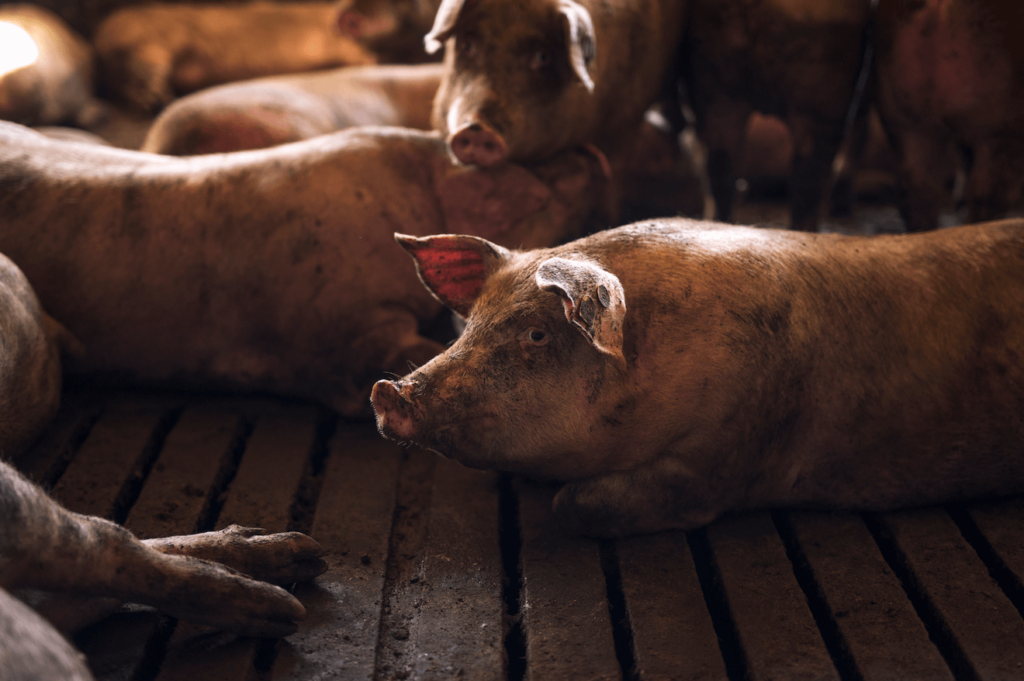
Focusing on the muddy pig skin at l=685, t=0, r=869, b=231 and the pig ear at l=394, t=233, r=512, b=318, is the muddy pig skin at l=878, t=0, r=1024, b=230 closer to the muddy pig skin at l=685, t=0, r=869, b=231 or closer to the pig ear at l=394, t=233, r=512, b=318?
the muddy pig skin at l=685, t=0, r=869, b=231

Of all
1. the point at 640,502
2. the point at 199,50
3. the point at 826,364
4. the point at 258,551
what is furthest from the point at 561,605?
the point at 199,50

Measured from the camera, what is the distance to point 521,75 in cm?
307

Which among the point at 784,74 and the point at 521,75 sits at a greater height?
the point at 521,75

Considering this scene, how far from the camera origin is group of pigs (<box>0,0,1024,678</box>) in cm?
213

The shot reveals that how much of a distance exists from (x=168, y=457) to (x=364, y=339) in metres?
0.68

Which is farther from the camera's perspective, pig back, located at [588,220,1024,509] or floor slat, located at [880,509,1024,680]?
pig back, located at [588,220,1024,509]

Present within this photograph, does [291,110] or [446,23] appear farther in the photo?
[291,110]

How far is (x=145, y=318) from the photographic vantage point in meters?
2.85

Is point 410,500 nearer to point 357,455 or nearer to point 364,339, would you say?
point 357,455

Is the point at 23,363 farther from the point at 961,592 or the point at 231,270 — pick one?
the point at 961,592

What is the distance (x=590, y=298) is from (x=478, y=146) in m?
1.17

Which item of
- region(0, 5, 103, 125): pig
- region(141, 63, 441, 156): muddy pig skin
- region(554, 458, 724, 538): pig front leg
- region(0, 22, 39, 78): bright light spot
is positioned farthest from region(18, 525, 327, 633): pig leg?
region(0, 22, 39, 78): bright light spot

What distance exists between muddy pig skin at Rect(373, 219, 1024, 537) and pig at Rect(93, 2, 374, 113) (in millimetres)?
4520

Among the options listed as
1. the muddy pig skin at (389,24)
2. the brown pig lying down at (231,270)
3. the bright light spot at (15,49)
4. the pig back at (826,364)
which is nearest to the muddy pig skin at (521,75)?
the brown pig lying down at (231,270)
